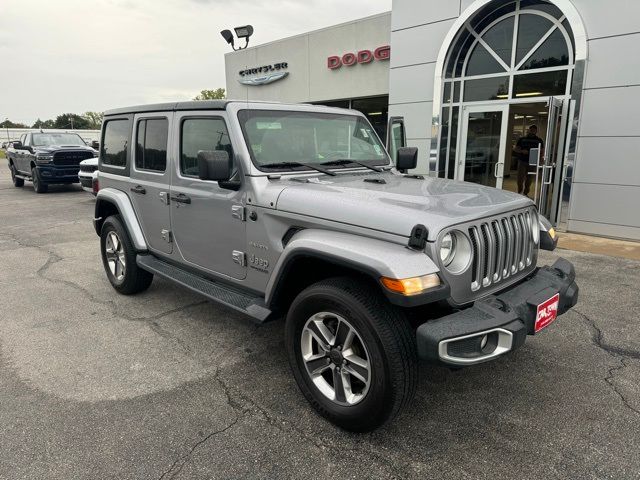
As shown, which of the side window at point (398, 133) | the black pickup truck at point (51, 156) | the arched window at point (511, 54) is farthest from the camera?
the black pickup truck at point (51, 156)

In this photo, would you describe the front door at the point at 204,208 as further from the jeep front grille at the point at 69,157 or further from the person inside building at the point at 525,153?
the jeep front grille at the point at 69,157

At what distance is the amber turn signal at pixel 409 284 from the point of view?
2.24 meters

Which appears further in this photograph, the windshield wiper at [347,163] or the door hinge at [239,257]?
the windshield wiper at [347,163]

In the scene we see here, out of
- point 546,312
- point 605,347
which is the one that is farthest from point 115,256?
point 605,347

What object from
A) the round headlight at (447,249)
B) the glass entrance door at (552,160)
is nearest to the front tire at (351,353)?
the round headlight at (447,249)

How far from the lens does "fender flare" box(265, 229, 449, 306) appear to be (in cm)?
228

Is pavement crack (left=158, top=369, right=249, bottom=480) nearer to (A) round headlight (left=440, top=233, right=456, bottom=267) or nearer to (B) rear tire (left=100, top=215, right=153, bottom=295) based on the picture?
(A) round headlight (left=440, top=233, right=456, bottom=267)

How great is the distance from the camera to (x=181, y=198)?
3.84 m

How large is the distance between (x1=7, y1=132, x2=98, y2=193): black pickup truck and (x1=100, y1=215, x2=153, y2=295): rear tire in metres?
10.8

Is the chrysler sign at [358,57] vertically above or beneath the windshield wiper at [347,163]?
above

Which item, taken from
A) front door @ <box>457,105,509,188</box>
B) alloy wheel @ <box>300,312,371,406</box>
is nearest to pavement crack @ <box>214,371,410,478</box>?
alloy wheel @ <box>300,312,371,406</box>

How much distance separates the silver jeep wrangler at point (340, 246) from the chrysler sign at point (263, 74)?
1195 cm

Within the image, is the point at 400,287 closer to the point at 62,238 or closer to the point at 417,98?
the point at 62,238

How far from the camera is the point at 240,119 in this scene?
3.43 m
